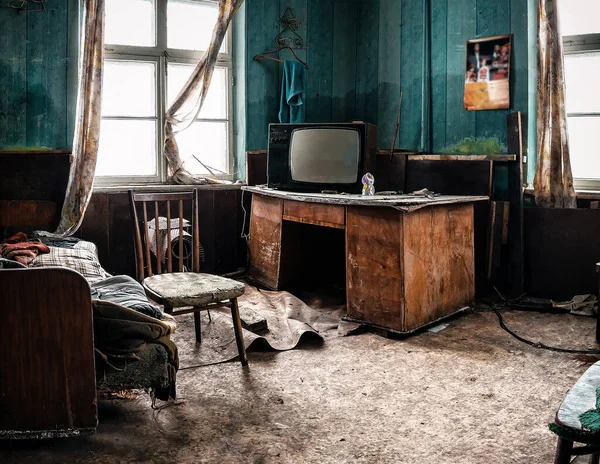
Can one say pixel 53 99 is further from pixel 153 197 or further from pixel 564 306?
pixel 564 306

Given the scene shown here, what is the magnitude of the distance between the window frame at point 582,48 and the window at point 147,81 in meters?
2.67

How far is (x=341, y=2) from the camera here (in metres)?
5.30

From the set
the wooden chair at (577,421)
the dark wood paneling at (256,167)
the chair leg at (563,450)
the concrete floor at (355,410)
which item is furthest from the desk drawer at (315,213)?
the chair leg at (563,450)

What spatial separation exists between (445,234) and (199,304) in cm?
166

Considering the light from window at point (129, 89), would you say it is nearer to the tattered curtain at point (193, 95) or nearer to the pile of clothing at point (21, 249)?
the tattered curtain at point (193, 95)

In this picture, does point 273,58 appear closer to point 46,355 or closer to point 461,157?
point 461,157

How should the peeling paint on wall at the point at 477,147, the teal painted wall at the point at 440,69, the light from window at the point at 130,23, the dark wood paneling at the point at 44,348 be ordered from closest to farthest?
the dark wood paneling at the point at 44,348 → the teal painted wall at the point at 440,69 → the peeling paint on wall at the point at 477,147 → the light from window at the point at 130,23

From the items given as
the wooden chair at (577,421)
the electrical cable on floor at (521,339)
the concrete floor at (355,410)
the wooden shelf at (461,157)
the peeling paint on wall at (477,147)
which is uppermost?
the peeling paint on wall at (477,147)

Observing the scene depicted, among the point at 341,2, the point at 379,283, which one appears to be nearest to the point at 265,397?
the point at 379,283

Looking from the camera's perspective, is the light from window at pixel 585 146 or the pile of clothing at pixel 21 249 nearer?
the pile of clothing at pixel 21 249

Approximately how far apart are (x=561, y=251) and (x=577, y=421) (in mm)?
3220

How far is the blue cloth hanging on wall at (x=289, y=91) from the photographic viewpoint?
5.04m

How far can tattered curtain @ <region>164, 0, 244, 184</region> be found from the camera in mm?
4757

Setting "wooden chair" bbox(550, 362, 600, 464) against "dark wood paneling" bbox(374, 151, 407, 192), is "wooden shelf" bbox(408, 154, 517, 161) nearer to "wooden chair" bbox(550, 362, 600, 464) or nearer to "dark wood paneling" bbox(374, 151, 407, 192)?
"dark wood paneling" bbox(374, 151, 407, 192)
